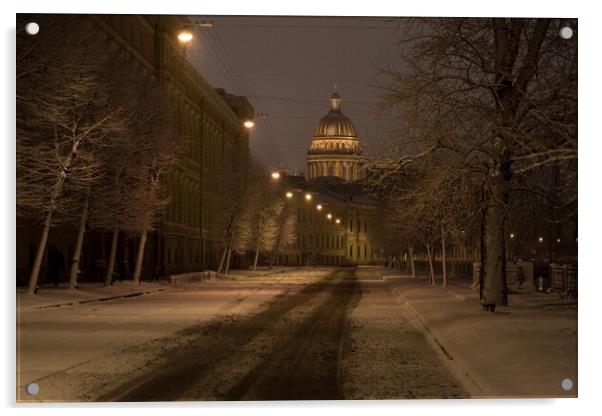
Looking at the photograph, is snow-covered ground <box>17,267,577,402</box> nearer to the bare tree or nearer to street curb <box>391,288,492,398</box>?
street curb <box>391,288,492,398</box>

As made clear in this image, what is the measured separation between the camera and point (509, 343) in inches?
807

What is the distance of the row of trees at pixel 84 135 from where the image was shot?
29531 mm

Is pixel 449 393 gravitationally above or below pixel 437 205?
below

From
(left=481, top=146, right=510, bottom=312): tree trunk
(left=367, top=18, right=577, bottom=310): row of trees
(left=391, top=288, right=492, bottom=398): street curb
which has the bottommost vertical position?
(left=391, top=288, right=492, bottom=398): street curb

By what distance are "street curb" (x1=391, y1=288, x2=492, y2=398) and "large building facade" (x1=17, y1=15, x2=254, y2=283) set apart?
73.2 feet

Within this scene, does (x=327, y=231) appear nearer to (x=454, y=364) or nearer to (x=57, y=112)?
(x=57, y=112)

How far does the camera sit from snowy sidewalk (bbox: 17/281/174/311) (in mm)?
37000

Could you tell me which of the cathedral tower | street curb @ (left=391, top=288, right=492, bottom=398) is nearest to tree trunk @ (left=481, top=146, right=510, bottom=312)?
street curb @ (left=391, top=288, right=492, bottom=398)

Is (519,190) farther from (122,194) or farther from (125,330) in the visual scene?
(122,194)

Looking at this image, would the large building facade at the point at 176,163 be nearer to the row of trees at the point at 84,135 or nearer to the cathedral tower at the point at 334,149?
the row of trees at the point at 84,135

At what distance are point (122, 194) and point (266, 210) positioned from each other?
5206cm

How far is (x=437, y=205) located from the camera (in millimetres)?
25453

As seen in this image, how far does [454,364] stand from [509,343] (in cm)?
162

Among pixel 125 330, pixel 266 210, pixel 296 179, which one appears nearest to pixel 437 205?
pixel 125 330
